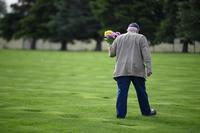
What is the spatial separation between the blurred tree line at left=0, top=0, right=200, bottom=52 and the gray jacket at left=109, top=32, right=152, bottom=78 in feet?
158

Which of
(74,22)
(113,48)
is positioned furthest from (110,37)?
(74,22)

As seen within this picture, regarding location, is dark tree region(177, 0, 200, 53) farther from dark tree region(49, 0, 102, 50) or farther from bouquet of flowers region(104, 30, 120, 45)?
bouquet of flowers region(104, 30, 120, 45)

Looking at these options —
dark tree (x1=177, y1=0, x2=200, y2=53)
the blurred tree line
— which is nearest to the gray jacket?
dark tree (x1=177, y1=0, x2=200, y2=53)

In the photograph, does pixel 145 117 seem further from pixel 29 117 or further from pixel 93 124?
pixel 29 117

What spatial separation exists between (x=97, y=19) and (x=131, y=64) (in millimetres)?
69291

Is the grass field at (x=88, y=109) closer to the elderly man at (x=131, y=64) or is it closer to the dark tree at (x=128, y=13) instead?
the elderly man at (x=131, y=64)

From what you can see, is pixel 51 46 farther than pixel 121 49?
Yes

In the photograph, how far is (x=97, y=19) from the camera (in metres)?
80.5

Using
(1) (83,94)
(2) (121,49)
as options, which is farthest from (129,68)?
(1) (83,94)

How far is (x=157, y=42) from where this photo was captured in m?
70.4

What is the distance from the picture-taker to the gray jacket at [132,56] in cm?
1153

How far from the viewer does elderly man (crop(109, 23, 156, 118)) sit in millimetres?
11539

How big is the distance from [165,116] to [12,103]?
14.3 feet

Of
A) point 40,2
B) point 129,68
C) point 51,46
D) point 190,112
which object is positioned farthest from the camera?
point 51,46
